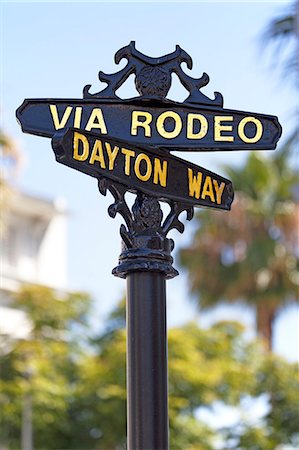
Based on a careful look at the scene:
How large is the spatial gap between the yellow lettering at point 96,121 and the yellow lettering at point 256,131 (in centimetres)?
66

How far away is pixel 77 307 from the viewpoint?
93.7 ft

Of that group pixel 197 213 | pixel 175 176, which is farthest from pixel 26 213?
pixel 175 176

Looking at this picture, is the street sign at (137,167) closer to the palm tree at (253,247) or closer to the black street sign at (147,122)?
the black street sign at (147,122)

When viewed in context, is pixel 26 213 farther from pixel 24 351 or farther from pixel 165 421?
pixel 165 421

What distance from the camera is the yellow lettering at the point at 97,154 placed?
499 centimetres

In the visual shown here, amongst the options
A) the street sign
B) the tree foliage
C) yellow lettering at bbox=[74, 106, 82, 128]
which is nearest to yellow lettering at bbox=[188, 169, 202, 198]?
the street sign

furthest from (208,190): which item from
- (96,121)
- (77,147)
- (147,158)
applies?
(77,147)

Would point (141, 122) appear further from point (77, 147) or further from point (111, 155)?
point (77, 147)

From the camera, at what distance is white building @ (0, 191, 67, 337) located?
1612 inches

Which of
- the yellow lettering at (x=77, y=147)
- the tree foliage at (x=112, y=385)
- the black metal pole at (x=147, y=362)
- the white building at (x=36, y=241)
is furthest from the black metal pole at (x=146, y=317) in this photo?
the white building at (x=36, y=241)

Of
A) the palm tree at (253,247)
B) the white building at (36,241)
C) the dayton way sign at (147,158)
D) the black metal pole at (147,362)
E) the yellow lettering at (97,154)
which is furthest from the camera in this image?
the white building at (36,241)

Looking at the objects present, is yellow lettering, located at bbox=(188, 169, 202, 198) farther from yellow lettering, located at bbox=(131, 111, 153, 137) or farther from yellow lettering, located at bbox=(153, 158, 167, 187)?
yellow lettering, located at bbox=(131, 111, 153, 137)

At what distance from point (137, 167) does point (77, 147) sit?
1.03 ft

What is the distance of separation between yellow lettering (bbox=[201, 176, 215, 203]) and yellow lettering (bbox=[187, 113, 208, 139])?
0.23 meters
